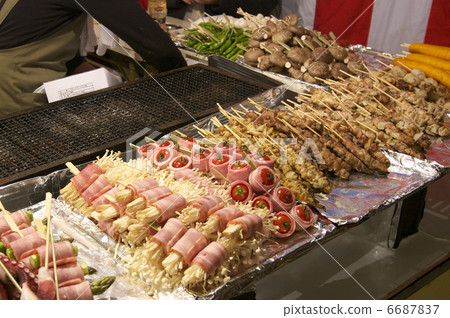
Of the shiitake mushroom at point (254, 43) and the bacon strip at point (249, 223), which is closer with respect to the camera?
the bacon strip at point (249, 223)

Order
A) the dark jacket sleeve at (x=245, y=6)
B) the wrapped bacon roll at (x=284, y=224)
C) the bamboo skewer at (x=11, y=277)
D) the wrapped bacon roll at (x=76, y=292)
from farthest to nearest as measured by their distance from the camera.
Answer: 1. the dark jacket sleeve at (x=245, y=6)
2. the wrapped bacon roll at (x=284, y=224)
3. the wrapped bacon roll at (x=76, y=292)
4. the bamboo skewer at (x=11, y=277)

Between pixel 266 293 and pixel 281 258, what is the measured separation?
58cm

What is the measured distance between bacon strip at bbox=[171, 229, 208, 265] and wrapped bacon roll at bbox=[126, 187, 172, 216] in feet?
0.91

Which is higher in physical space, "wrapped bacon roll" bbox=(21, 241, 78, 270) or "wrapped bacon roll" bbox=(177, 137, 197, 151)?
"wrapped bacon roll" bbox=(177, 137, 197, 151)

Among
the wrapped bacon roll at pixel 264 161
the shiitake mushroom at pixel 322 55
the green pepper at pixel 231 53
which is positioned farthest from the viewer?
the green pepper at pixel 231 53

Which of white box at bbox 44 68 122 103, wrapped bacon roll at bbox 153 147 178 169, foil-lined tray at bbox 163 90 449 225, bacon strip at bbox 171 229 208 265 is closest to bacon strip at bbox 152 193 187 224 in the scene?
Result: bacon strip at bbox 171 229 208 265

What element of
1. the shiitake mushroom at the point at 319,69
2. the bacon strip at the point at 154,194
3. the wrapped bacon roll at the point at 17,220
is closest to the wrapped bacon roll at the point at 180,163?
the bacon strip at the point at 154,194

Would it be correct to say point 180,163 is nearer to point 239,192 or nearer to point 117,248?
point 239,192

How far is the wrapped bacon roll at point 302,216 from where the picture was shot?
8.21ft

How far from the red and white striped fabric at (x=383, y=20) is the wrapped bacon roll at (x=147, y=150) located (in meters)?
3.34

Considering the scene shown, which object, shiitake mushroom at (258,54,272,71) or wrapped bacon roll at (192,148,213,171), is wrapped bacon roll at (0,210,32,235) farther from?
shiitake mushroom at (258,54,272,71)

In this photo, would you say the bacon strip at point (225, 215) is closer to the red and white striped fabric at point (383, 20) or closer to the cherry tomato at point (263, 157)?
the cherry tomato at point (263, 157)

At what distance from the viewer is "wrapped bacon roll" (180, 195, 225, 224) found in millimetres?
2148

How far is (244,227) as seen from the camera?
209cm
